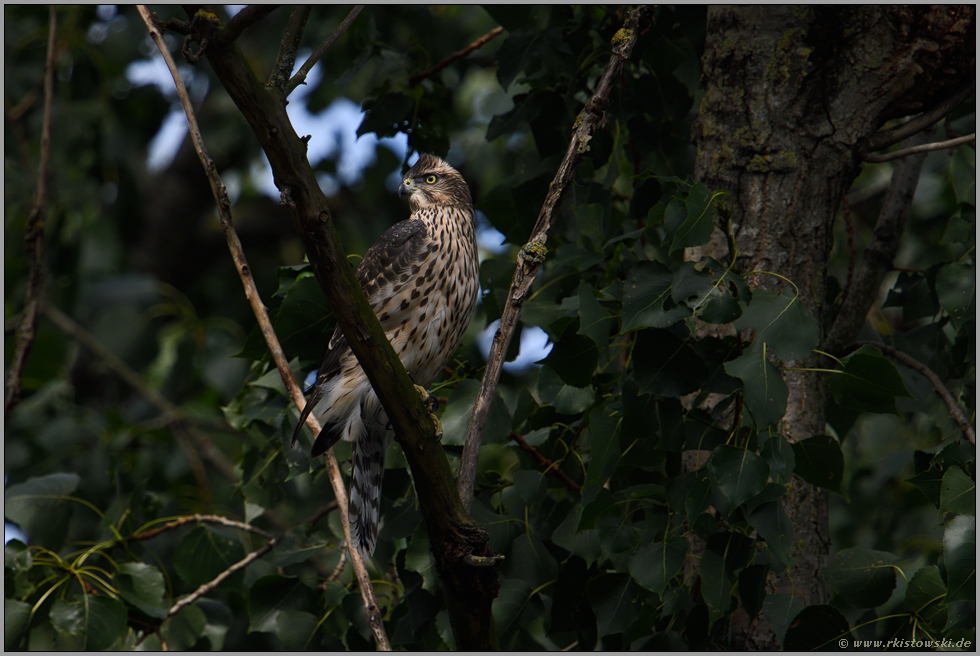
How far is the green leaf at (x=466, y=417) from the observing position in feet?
7.87

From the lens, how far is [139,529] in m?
3.04

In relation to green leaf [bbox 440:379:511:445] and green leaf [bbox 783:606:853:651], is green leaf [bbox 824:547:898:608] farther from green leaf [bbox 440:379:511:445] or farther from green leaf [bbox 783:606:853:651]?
green leaf [bbox 440:379:511:445]

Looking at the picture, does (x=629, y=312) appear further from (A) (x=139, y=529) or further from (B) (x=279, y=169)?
(A) (x=139, y=529)

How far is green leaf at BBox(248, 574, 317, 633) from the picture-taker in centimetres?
267

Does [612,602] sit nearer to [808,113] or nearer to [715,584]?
[715,584]

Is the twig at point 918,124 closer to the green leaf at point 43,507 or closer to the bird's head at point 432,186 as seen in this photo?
the bird's head at point 432,186

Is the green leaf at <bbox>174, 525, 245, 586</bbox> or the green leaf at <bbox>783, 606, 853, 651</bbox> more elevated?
the green leaf at <bbox>174, 525, 245, 586</bbox>

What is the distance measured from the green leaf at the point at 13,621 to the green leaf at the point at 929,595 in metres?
2.68

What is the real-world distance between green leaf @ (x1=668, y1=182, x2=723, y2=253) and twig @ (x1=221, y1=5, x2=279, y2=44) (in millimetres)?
1076

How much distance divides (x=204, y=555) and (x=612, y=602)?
160 cm

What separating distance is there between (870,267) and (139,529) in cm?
277

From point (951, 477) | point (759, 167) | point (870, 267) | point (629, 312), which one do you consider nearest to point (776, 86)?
point (759, 167)

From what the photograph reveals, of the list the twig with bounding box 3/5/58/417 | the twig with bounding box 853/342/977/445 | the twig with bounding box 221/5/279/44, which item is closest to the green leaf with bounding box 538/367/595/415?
the twig with bounding box 853/342/977/445

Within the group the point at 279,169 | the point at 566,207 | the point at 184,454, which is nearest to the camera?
the point at 279,169
